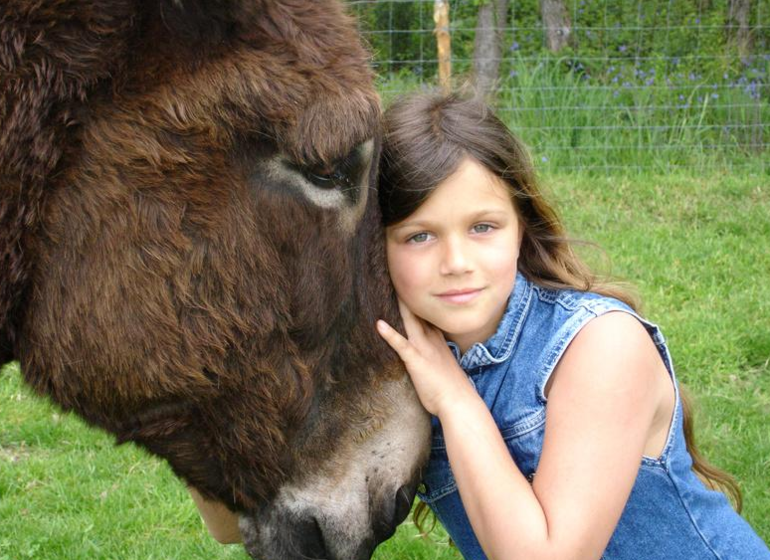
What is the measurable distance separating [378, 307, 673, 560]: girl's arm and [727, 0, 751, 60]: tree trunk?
23.2 ft

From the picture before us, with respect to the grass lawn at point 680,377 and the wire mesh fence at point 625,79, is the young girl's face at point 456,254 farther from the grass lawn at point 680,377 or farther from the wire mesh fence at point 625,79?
the wire mesh fence at point 625,79

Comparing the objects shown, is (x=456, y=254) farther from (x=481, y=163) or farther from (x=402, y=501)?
(x=402, y=501)

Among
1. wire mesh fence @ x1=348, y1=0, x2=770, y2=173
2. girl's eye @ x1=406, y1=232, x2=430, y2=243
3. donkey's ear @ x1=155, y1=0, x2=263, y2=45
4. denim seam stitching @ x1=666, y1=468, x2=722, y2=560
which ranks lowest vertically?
wire mesh fence @ x1=348, y1=0, x2=770, y2=173

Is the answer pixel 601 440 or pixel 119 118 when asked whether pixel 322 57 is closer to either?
pixel 119 118

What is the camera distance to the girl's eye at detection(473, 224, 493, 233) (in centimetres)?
237

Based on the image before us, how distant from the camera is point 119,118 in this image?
79.7 inches

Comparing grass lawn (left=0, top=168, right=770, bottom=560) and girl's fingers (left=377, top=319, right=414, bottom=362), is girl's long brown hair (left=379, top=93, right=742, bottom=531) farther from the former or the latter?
grass lawn (left=0, top=168, right=770, bottom=560)

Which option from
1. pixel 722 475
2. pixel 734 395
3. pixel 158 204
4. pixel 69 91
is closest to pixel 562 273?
pixel 722 475

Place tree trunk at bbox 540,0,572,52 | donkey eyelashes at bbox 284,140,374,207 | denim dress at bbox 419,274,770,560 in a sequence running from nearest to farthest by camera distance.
Result: donkey eyelashes at bbox 284,140,374,207, denim dress at bbox 419,274,770,560, tree trunk at bbox 540,0,572,52

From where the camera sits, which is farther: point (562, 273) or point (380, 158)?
point (562, 273)

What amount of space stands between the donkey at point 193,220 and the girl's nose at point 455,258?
0.61 feet

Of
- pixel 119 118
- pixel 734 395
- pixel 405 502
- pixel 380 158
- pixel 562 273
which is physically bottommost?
pixel 734 395

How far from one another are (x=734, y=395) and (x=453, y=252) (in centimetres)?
286

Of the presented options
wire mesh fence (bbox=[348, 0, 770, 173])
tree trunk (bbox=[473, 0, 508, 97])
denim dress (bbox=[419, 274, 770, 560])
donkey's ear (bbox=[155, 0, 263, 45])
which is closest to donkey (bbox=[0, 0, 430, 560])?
donkey's ear (bbox=[155, 0, 263, 45])
